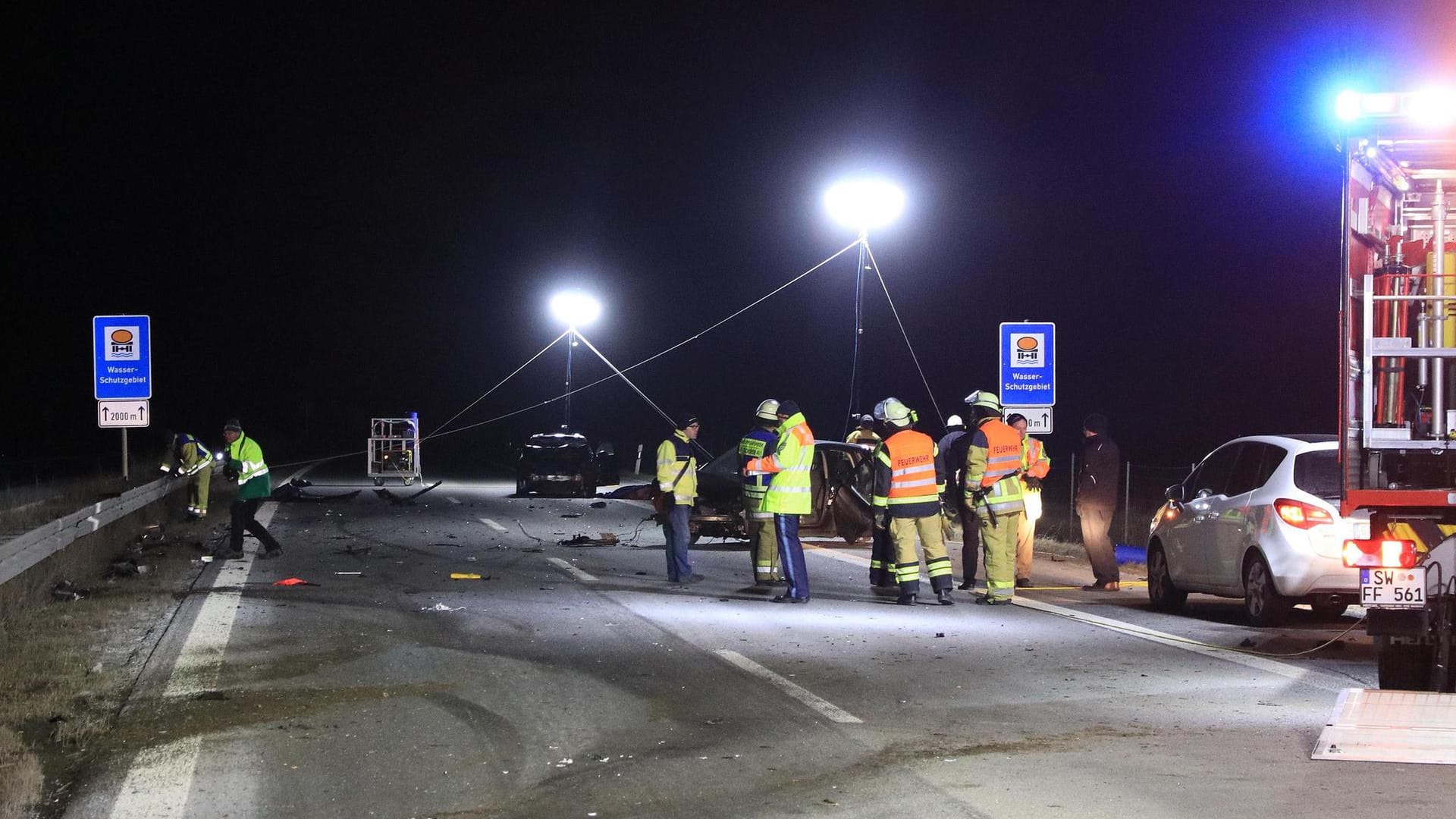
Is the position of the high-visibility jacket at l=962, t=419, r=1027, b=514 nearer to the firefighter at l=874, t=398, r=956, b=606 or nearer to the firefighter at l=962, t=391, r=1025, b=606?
the firefighter at l=962, t=391, r=1025, b=606

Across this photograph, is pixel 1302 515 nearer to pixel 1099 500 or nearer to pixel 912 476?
pixel 912 476

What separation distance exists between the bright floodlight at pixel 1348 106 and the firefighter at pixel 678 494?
7634 millimetres

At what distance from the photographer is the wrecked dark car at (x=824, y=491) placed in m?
17.9

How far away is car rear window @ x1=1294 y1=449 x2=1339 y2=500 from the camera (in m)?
10.9

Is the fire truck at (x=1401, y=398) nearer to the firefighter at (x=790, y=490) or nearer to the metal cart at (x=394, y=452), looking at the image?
the firefighter at (x=790, y=490)

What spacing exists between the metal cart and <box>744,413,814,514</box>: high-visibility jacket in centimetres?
2150

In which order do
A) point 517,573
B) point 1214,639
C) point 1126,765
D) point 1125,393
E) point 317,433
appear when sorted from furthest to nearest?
point 317,433 < point 1125,393 < point 517,573 < point 1214,639 < point 1126,765

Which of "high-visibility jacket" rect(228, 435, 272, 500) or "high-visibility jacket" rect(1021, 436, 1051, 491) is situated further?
"high-visibility jacket" rect(228, 435, 272, 500)

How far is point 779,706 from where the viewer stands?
799 centimetres

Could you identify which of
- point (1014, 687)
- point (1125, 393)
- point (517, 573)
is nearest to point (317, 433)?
point (1125, 393)

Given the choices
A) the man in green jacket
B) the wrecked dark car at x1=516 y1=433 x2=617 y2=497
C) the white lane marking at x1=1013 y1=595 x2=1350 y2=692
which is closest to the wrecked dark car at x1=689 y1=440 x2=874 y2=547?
the white lane marking at x1=1013 y1=595 x2=1350 y2=692

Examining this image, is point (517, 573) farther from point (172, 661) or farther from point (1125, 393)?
point (1125, 393)

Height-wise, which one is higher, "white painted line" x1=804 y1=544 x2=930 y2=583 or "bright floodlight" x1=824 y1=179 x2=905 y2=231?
"bright floodlight" x1=824 y1=179 x2=905 y2=231

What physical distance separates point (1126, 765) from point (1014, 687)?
2.13 m
